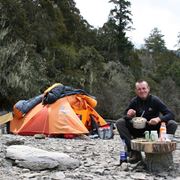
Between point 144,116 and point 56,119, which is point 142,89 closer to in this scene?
point 144,116

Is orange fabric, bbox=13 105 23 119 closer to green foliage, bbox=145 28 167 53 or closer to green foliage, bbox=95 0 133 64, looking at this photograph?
green foliage, bbox=95 0 133 64

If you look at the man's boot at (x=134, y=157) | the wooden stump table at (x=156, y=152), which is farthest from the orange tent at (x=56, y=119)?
the wooden stump table at (x=156, y=152)

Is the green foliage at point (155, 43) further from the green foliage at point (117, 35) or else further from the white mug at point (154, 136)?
the white mug at point (154, 136)

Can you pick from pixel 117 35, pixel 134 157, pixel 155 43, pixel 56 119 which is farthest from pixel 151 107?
pixel 155 43

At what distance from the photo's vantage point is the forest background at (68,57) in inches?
894

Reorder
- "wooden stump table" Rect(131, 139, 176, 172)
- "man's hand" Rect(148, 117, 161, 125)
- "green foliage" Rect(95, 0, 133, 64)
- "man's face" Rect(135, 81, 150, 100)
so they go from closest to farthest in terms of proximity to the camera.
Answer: "wooden stump table" Rect(131, 139, 176, 172), "man's hand" Rect(148, 117, 161, 125), "man's face" Rect(135, 81, 150, 100), "green foliage" Rect(95, 0, 133, 64)

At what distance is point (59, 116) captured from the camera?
32.7ft

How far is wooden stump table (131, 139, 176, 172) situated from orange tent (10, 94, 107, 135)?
13.9 feet

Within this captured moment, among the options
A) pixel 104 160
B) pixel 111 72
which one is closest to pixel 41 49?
pixel 111 72

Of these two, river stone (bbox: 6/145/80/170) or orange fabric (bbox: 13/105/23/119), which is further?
orange fabric (bbox: 13/105/23/119)

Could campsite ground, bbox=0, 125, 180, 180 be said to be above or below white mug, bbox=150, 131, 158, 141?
below

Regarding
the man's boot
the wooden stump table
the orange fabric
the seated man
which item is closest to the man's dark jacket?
the seated man

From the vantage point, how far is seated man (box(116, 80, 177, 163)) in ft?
19.8

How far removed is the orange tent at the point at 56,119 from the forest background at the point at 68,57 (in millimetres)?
11583
